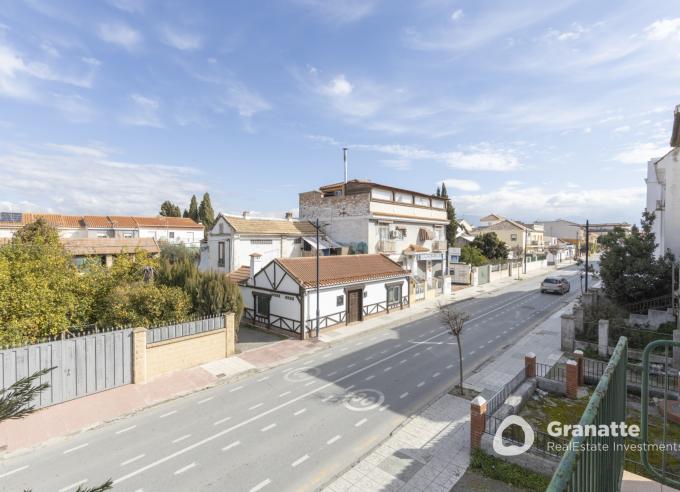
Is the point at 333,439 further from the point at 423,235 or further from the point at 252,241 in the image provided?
the point at 423,235

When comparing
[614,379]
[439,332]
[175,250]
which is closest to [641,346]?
[439,332]

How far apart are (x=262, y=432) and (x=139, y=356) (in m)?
6.38

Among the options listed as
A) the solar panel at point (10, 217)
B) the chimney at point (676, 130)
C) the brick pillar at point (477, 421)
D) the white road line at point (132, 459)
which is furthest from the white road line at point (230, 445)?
the solar panel at point (10, 217)

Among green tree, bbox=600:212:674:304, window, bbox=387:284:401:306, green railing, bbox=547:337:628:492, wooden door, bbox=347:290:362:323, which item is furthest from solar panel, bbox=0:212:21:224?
green tree, bbox=600:212:674:304

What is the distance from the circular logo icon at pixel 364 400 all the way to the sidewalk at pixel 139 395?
183 inches

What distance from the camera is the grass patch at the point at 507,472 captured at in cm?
776

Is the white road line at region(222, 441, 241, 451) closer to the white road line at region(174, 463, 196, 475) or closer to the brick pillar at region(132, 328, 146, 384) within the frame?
the white road line at region(174, 463, 196, 475)

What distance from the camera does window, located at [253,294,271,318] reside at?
2184cm

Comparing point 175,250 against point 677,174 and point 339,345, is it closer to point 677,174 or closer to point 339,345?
point 339,345

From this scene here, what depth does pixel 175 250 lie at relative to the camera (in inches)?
1544

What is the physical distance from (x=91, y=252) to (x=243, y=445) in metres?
34.5

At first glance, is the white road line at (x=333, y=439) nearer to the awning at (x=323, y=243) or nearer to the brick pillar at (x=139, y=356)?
the brick pillar at (x=139, y=356)

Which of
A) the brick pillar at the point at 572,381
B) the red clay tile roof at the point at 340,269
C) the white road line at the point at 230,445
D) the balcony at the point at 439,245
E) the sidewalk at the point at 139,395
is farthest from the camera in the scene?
the balcony at the point at 439,245
